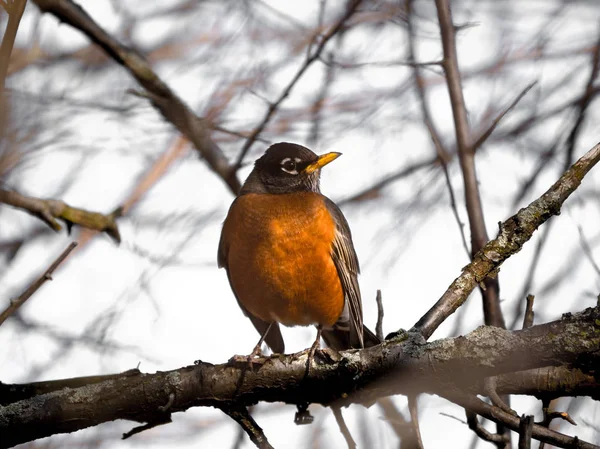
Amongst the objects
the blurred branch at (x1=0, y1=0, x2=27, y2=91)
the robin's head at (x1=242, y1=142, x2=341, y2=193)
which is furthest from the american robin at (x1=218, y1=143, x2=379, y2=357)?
the blurred branch at (x1=0, y1=0, x2=27, y2=91)

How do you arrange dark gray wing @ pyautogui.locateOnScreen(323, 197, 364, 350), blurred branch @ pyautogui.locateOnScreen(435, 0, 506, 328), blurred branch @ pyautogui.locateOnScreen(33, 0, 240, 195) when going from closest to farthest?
blurred branch @ pyautogui.locateOnScreen(435, 0, 506, 328), dark gray wing @ pyautogui.locateOnScreen(323, 197, 364, 350), blurred branch @ pyautogui.locateOnScreen(33, 0, 240, 195)

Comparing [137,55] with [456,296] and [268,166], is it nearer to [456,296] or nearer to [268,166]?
[268,166]

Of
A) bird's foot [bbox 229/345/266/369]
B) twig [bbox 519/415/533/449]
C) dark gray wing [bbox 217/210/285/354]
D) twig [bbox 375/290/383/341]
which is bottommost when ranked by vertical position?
twig [bbox 519/415/533/449]

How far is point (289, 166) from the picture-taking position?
659 centimetres

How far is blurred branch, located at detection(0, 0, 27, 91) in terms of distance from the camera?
2.54 m

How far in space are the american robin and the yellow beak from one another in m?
0.03

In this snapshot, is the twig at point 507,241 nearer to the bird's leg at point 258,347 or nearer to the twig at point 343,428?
the twig at point 343,428

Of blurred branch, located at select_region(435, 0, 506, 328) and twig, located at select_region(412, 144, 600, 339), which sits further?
blurred branch, located at select_region(435, 0, 506, 328)

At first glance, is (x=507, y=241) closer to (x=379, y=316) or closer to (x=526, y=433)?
(x=379, y=316)

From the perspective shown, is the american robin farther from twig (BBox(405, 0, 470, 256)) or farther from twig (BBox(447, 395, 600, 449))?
twig (BBox(447, 395, 600, 449))

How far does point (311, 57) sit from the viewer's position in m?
5.29

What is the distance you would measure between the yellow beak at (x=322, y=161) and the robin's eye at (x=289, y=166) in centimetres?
12

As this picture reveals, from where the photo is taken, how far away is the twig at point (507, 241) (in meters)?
3.59

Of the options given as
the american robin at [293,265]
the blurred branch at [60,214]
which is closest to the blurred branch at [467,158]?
the american robin at [293,265]
